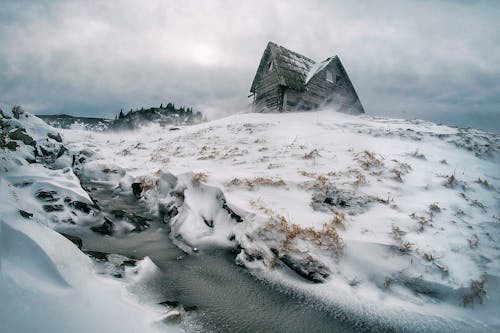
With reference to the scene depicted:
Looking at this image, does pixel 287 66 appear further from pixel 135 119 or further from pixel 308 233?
pixel 135 119

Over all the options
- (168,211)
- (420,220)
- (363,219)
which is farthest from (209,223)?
(420,220)

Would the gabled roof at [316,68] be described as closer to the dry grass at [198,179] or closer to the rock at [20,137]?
the dry grass at [198,179]

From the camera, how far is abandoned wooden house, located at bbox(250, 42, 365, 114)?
2127cm

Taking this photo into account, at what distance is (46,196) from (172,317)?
213 inches

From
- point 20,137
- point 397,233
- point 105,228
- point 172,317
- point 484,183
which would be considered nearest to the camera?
point 172,317

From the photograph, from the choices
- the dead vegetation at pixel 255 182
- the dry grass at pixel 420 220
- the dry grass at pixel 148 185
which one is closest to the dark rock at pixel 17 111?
the dry grass at pixel 148 185

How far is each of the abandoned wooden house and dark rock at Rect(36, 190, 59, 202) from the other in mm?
17157

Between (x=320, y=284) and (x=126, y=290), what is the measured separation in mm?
2995

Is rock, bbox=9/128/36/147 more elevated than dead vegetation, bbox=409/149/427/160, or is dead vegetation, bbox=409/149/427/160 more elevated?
dead vegetation, bbox=409/149/427/160

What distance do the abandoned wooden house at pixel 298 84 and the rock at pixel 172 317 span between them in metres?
19.2

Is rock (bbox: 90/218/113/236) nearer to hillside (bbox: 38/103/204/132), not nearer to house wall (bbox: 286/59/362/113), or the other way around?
house wall (bbox: 286/59/362/113)

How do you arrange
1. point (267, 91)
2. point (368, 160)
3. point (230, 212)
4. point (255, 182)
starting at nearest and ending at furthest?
point (230, 212) < point (255, 182) < point (368, 160) < point (267, 91)

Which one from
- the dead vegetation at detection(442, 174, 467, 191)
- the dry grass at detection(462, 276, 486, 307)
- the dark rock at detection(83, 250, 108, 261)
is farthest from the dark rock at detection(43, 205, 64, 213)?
the dead vegetation at detection(442, 174, 467, 191)

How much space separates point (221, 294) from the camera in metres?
4.09
